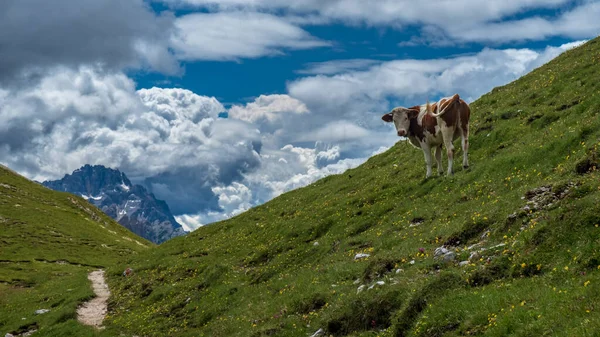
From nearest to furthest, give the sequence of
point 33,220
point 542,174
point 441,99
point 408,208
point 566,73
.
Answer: point 542,174 < point 408,208 < point 441,99 < point 566,73 < point 33,220

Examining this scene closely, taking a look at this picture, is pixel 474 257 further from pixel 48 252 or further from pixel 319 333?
pixel 48 252

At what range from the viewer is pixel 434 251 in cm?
1848

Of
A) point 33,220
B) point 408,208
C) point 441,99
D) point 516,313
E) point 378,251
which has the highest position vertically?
point 33,220

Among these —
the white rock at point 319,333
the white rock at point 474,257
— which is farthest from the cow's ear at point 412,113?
the white rock at point 319,333

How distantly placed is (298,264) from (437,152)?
11.4 metres

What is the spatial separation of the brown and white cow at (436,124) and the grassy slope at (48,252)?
23.5 metres

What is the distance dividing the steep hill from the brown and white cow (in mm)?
1975

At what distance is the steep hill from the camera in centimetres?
1223

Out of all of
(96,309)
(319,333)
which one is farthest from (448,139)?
(96,309)

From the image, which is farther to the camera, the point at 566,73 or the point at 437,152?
the point at 566,73

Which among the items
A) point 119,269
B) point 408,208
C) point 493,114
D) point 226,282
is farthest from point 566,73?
point 119,269

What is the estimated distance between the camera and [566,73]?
36.8 metres

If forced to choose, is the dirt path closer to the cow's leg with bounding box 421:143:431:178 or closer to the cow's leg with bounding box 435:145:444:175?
the cow's leg with bounding box 421:143:431:178

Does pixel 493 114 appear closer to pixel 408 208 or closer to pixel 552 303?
pixel 408 208
